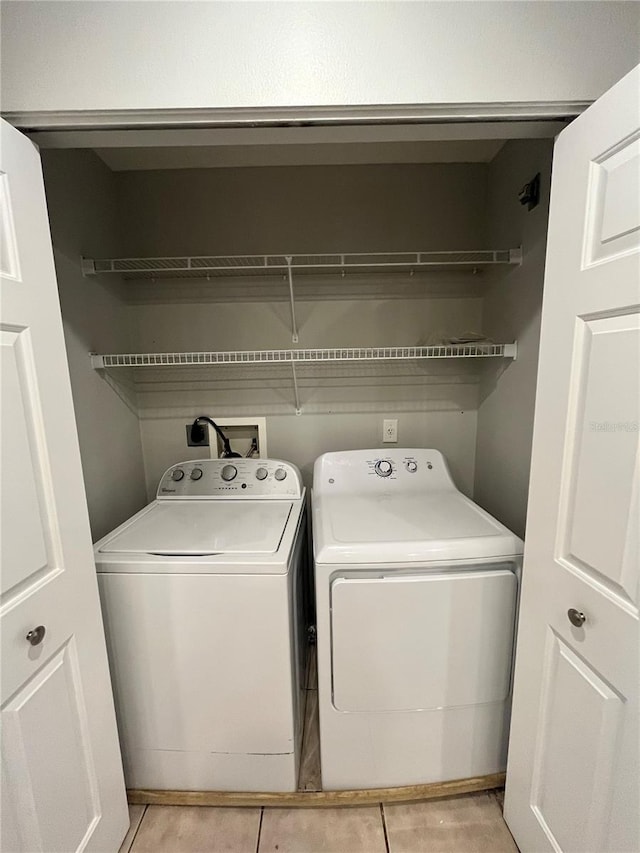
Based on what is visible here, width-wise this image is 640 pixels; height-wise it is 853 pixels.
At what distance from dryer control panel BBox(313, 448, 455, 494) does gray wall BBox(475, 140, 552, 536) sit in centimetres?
27

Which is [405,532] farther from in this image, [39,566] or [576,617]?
[39,566]

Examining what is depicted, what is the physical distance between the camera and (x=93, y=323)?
157 centimetres

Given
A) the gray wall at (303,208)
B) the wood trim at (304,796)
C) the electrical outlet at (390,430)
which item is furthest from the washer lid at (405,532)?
the gray wall at (303,208)

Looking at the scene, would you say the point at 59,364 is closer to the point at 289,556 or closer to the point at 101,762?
the point at 289,556

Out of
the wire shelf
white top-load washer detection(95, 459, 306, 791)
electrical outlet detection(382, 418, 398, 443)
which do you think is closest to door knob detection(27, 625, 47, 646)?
white top-load washer detection(95, 459, 306, 791)

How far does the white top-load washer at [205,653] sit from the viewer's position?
1.13 meters

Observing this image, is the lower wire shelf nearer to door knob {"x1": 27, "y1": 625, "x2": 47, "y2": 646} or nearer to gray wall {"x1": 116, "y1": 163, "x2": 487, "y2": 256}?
gray wall {"x1": 116, "y1": 163, "x2": 487, "y2": 256}

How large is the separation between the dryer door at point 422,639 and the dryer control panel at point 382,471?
539 mm

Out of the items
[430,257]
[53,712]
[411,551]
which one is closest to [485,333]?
[430,257]

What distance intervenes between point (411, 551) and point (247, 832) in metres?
1.09

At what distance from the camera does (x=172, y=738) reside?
4.05ft

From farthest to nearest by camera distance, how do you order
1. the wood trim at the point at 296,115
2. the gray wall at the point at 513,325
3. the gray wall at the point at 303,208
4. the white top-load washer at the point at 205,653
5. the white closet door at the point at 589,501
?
the gray wall at the point at 303,208, the gray wall at the point at 513,325, the white top-load washer at the point at 205,653, the wood trim at the point at 296,115, the white closet door at the point at 589,501

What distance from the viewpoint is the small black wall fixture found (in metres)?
1.34

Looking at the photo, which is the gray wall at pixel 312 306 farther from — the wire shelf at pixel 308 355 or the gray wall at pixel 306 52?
the gray wall at pixel 306 52
